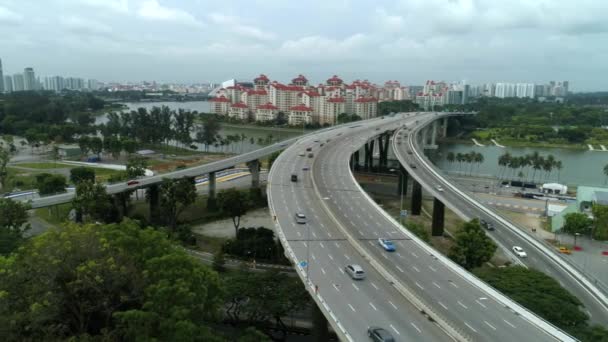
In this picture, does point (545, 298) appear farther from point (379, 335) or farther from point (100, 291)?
point (100, 291)

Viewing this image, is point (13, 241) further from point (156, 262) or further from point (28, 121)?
point (28, 121)

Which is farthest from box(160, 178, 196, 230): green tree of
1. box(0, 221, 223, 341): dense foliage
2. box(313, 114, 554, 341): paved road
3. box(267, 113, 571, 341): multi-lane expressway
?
box(0, 221, 223, 341): dense foliage

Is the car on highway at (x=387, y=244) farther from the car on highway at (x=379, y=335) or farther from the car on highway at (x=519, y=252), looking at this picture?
the car on highway at (x=519, y=252)

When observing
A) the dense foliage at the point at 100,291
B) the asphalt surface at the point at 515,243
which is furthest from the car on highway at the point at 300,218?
the asphalt surface at the point at 515,243

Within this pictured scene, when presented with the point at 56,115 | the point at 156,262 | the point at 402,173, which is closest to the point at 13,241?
the point at 156,262

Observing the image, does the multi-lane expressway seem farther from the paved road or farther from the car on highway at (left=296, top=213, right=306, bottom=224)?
the car on highway at (left=296, top=213, right=306, bottom=224)

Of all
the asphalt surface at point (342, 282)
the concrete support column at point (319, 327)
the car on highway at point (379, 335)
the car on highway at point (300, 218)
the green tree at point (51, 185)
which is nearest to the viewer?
the car on highway at point (379, 335)
